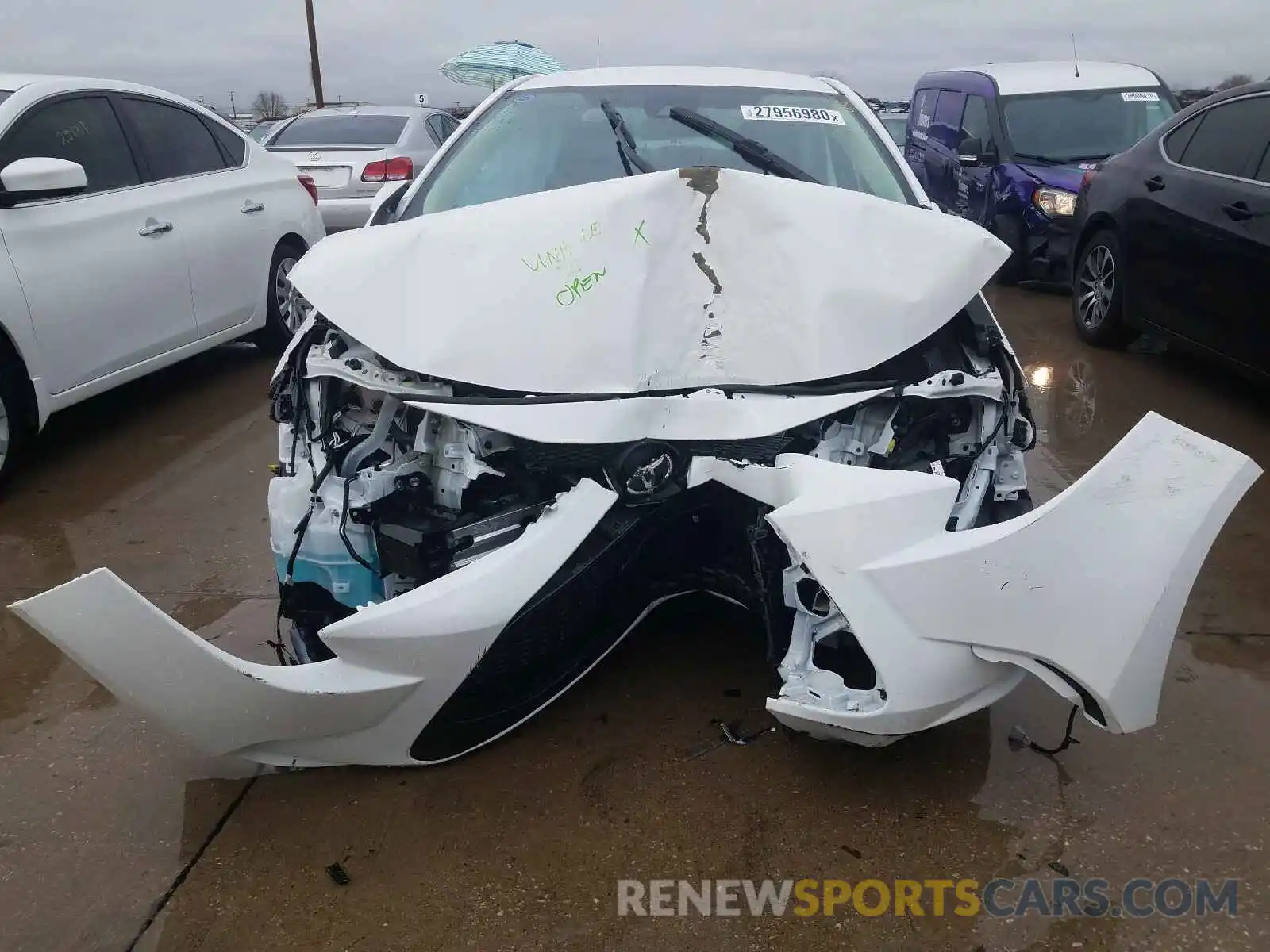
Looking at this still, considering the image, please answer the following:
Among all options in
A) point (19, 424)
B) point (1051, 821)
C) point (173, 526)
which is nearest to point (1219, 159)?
point (1051, 821)

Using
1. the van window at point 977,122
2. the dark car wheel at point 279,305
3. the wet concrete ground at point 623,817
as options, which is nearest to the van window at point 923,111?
the van window at point 977,122

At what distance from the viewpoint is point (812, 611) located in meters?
2.19

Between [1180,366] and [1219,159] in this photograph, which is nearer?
[1219,159]

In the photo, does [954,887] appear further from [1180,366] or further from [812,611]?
[1180,366]

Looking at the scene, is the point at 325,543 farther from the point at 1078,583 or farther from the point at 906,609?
the point at 1078,583

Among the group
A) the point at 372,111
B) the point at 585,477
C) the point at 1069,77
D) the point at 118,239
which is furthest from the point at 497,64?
the point at 585,477

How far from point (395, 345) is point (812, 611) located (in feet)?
3.63

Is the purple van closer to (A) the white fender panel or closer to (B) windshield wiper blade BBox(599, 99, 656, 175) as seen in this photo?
(B) windshield wiper blade BBox(599, 99, 656, 175)

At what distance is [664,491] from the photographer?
2.20 m

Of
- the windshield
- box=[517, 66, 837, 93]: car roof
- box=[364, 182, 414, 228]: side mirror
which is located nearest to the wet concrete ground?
box=[364, 182, 414, 228]: side mirror

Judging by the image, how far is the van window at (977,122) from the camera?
841cm

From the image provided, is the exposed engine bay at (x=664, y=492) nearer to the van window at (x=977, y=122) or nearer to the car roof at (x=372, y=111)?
the van window at (x=977, y=122)

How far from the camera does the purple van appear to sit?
761 centimetres

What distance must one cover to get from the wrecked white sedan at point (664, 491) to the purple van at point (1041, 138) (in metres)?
5.25
